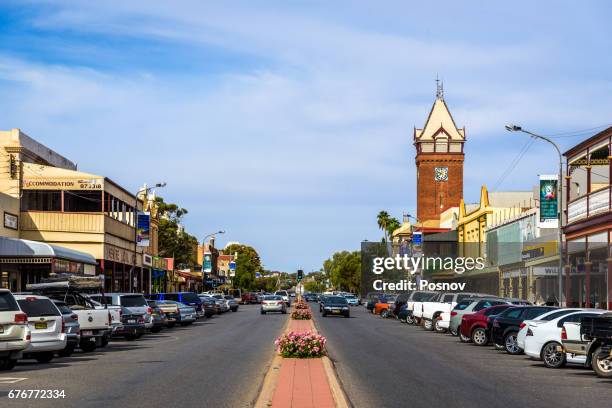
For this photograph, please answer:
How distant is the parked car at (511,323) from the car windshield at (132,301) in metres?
13.6

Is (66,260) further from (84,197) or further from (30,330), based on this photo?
(30,330)

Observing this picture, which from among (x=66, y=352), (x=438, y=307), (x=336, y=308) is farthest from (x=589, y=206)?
(x=66, y=352)

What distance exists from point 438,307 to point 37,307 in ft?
80.9

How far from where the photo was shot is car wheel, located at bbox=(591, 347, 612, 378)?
19.2 meters

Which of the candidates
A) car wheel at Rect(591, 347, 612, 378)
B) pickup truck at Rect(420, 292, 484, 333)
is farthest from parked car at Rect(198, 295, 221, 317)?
car wheel at Rect(591, 347, 612, 378)

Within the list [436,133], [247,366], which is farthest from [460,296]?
[436,133]

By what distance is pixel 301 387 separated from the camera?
15297mm

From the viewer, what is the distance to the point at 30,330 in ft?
67.3

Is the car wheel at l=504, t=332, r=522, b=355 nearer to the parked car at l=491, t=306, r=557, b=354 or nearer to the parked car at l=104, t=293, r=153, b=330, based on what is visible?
the parked car at l=491, t=306, r=557, b=354

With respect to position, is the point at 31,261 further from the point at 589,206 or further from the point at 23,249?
the point at 589,206

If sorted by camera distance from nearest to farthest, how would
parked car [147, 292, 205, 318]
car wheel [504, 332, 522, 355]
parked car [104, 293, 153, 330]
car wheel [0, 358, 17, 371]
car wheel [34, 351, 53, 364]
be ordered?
car wheel [0, 358, 17, 371], car wheel [34, 351, 53, 364], car wheel [504, 332, 522, 355], parked car [104, 293, 153, 330], parked car [147, 292, 205, 318]

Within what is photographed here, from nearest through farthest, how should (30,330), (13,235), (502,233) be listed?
(30,330) < (13,235) < (502,233)

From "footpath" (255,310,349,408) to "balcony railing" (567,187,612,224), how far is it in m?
26.0

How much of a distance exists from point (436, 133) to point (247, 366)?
4737 inches
